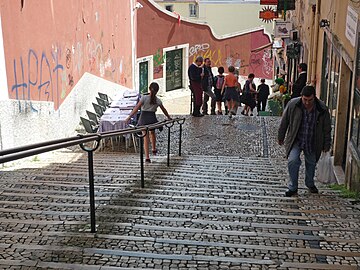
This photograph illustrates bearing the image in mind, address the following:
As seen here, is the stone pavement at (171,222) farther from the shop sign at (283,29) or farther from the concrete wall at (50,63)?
the shop sign at (283,29)

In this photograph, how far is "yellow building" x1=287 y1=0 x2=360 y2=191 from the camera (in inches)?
278

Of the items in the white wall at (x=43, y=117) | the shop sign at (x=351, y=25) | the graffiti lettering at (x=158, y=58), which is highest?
the graffiti lettering at (x=158, y=58)

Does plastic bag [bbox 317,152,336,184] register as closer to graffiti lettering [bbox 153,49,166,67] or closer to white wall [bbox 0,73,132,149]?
white wall [bbox 0,73,132,149]

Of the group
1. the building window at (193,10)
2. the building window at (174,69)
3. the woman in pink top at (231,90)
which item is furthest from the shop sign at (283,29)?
the building window at (193,10)

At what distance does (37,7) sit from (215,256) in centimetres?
794

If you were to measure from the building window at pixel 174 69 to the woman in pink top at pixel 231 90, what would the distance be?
12.2 m

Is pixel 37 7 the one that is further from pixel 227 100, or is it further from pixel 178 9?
pixel 178 9

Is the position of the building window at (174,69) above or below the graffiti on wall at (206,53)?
below

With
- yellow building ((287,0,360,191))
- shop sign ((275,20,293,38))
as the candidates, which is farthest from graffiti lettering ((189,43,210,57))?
yellow building ((287,0,360,191))

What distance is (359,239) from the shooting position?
179 inches

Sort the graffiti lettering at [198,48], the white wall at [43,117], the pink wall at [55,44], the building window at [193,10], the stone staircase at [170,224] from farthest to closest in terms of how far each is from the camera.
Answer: the building window at [193,10], the graffiti lettering at [198,48], the pink wall at [55,44], the white wall at [43,117], the stone staircase at [170,224]

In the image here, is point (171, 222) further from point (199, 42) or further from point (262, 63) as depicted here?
point (262, 63)

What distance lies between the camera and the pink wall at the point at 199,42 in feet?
81.9

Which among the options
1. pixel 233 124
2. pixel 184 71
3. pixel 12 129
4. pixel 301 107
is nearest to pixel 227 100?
pixel 233 124
